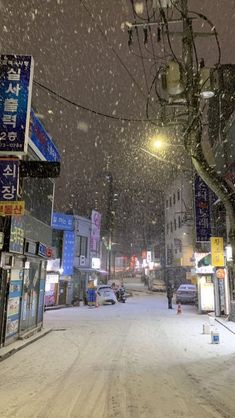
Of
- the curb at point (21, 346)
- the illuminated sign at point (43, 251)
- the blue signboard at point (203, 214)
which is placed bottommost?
the curb at point (21, 346)

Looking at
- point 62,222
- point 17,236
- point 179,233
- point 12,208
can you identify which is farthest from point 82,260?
point 12,208

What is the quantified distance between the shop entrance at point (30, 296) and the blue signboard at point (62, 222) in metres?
15.8

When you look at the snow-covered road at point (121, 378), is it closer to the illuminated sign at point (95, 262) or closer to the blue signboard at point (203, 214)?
the blue signboard at point (203, 214)

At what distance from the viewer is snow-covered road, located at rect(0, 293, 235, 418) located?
225 inches

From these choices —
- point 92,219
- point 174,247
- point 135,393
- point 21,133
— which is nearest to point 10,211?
point 21,133

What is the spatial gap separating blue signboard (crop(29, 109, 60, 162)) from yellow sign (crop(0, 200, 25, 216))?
4596 millimetres

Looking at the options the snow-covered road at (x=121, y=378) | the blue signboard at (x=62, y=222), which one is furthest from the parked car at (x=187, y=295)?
the snow-covered road at (x=121, y=378)

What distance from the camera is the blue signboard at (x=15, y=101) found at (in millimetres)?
9211

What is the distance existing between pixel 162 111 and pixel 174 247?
45.0 metres

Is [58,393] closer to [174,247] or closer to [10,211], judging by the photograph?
[10,211]

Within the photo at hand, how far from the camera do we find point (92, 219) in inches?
1448

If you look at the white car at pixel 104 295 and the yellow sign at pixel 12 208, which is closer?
the yellow sign at pixel 12 208

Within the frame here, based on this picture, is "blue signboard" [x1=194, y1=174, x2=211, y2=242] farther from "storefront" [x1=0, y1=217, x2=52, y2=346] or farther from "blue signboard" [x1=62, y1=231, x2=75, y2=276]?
"blue signboard" [x1=62, y1=231, x2=75, y2=276]

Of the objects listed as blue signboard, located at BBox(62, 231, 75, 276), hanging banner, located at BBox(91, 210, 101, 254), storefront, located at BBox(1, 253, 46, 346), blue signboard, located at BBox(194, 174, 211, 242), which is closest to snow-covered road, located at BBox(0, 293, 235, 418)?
storefront, located at BBox(1, 253, 46, 346)
